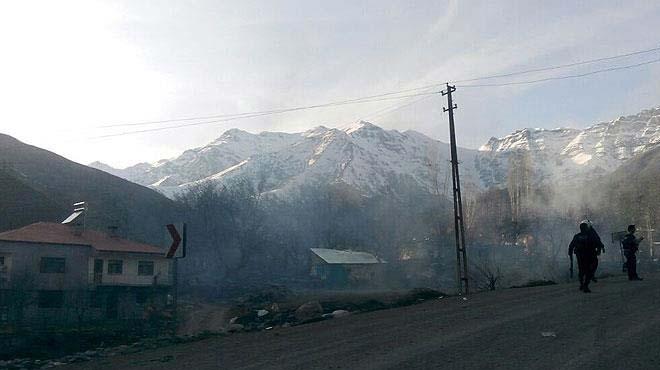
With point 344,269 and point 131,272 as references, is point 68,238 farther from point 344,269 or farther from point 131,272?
point 344,269

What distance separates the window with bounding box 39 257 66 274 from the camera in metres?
48.8

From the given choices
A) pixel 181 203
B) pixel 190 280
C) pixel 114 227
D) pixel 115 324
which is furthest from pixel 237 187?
pixel 115 324

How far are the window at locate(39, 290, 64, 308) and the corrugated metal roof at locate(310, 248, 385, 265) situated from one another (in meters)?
33.6

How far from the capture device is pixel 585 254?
14.5 meters

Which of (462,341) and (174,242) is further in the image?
(174,242)

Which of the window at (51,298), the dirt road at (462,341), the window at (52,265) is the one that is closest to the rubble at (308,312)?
the dirt road at (462,341)

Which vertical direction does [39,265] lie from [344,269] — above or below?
above

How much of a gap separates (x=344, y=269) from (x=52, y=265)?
A: 114ft

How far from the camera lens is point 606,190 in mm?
78250

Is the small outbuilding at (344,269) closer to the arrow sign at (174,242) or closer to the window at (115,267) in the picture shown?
the window at (115,267)

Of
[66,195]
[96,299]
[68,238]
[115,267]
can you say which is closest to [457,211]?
[96,299]

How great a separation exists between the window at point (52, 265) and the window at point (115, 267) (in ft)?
12.0

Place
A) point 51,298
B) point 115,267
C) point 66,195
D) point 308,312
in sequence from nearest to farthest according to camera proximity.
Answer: point 308,312 → point 51,298 → point 115,267 → point 66,195

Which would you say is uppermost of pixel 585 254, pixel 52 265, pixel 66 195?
pixel 66 195
